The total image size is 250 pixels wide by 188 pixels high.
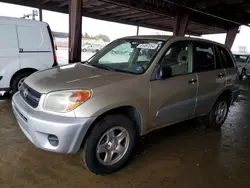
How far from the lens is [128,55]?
10.1 ft

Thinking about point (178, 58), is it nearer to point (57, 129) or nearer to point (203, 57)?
point (203, 57)

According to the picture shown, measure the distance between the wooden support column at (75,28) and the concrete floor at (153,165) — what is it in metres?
2.57

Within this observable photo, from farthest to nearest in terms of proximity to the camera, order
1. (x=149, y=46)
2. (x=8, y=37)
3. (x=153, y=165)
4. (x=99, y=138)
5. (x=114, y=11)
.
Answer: (x=114, y=11), (x=8, y=37), (x=149, y=46), (x=153, y=165), (x=99, y=138)

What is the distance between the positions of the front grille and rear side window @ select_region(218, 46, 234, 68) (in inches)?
121

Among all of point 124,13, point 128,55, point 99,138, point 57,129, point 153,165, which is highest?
point 124,13

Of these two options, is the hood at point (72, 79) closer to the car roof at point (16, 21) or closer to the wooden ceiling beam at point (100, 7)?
the car roof at point (16, 21)

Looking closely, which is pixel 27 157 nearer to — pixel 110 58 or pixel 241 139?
pixel 110 58

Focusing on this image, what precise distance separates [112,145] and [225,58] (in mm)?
2679

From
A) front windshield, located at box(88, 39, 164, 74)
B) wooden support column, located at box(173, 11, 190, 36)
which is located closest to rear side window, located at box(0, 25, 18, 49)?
front windshield, located at box(88, 39, 164, 74)

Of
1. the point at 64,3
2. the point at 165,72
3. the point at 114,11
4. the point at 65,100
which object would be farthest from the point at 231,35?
the point at 65,100

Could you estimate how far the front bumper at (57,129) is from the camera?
1.91 metres

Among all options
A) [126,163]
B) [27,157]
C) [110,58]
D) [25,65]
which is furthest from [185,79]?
[25,65]

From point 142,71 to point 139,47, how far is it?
62 centimetres

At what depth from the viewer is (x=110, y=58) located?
3.18m
